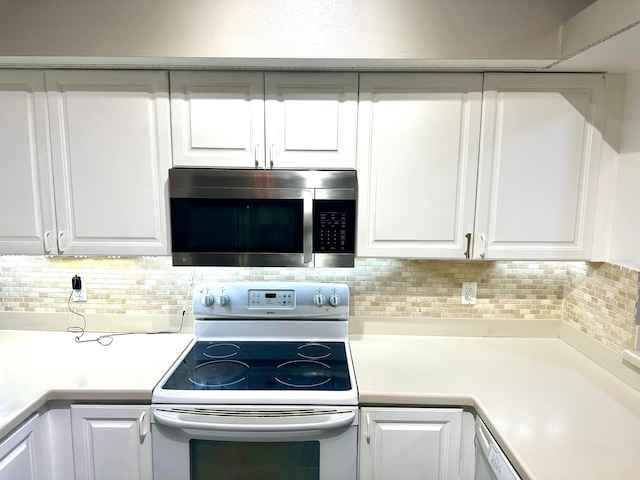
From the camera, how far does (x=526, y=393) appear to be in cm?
141

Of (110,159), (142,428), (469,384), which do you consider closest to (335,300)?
(469,384)

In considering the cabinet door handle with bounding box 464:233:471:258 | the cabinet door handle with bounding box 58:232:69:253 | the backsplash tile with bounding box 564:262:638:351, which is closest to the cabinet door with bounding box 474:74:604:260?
the cabinet door handle with bounding box 464:233:471:258

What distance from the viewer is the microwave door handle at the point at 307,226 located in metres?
1.58

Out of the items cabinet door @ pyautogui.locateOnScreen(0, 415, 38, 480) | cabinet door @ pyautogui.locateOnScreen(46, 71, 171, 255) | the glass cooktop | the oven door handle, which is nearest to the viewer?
cabinet door @ pyautogui.locateOnScreen(0, 415, 38, 480)

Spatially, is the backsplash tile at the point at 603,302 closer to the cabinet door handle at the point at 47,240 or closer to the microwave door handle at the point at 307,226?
the microwave door handle at the point at 307,226

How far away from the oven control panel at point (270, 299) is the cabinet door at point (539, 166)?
66 cm

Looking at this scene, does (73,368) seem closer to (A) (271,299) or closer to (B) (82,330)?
(B) (82,330)

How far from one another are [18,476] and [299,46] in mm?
1705

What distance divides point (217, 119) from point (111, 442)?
1.24 m

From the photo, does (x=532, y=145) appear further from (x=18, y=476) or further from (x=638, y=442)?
(x=18, y=476)

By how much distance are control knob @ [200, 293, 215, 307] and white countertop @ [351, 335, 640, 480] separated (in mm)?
671

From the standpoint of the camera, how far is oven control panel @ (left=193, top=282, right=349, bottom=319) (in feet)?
5.99

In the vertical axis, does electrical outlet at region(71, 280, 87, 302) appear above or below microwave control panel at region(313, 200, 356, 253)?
below

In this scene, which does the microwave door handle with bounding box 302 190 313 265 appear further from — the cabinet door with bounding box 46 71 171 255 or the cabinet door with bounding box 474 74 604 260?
the cabinet door with bounding box 474 74 604 260
